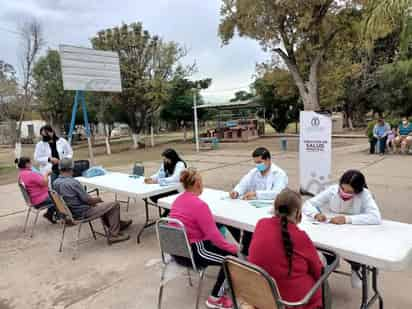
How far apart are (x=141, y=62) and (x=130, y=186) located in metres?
13.2

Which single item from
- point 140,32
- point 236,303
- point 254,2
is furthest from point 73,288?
point 140,32

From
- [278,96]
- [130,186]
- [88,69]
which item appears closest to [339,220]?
[130,186]

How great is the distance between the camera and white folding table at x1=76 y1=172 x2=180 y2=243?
3.52m

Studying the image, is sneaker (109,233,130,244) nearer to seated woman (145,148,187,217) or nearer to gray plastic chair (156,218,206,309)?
seated woman (145,148,187,217)

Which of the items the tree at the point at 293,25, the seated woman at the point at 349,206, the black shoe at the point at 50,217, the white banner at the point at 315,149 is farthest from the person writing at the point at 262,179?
the tree at the point at 293,25

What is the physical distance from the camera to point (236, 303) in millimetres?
1680

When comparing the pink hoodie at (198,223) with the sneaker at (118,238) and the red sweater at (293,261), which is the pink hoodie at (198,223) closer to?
the red sweater at (293,261)

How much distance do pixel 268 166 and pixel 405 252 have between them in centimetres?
156

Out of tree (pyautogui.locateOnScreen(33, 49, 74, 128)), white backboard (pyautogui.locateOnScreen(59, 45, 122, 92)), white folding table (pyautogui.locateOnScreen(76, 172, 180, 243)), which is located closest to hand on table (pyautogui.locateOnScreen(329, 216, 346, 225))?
white folding table (pyautogui.locateOnScreen(76, 172, 180, 243))

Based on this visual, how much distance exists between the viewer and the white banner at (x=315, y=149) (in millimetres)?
4945

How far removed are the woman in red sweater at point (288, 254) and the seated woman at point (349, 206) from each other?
26.4 inches

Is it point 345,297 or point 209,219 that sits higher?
point 209,219

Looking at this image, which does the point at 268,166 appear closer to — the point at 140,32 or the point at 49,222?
the point at 49,222

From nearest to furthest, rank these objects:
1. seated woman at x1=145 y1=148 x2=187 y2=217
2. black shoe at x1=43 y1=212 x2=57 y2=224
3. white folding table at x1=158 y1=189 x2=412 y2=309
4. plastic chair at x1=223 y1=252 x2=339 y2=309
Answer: plastic chair at x1=223 y1=252 x2=339 y2=309 → white folding table at x1=158 y1=189 x2=412 y2=309 → seated woman at x1=145 y1=148 x2=187 y2=217 → black shoe at x1=43 y1=212 x2=57 y2=224
